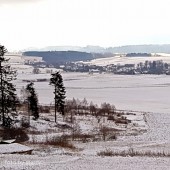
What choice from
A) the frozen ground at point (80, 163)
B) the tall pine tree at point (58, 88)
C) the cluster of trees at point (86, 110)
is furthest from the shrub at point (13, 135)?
the cluster of trees at point (86, 110)

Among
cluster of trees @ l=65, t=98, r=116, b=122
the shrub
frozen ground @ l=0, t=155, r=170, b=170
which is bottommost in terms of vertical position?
cluster of trees @ l=65, t=98, r=116, b=122

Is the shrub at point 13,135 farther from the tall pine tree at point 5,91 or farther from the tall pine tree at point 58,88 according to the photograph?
the tall pine tree at point 58,88

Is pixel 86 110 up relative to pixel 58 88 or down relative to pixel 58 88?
down

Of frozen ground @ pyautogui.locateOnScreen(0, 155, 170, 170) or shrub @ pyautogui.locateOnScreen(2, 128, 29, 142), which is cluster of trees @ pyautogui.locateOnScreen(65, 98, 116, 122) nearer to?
shrub @ pyautogui.locateOnScreen(2, 128, 29, 142)

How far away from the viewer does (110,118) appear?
8212 cm

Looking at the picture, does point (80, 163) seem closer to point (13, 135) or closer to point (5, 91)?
point (13, 135)

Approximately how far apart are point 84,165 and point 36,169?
8.15 feet

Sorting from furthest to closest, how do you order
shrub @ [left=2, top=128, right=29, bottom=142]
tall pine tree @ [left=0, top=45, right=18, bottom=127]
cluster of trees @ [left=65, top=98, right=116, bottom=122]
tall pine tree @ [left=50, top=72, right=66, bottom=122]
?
cluster of trees @ [left=65, top=98, right=116, bottom=122] → tall pine tree @ [left=50, top=72, right=66, bottom=122] → tall pine tree @ [left=0, top=45, right=18, bottom=127] → shrub @ [left=2, top=128, right=29, bottom=142]

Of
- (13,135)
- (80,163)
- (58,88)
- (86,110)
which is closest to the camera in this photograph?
(80,163)

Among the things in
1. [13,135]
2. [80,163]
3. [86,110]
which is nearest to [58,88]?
[86,110]

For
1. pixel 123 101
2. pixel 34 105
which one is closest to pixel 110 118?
pixel 34 105

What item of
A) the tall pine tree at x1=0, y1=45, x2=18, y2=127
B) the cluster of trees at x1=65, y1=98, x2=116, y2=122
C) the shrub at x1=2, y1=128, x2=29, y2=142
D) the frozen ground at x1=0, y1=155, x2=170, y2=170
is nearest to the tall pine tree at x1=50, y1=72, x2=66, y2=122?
the cluster of trees at x1=65, y1=98, x2=116, y2=122

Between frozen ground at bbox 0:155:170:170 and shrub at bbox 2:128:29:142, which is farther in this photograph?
shrub at bbox 2:128:29:142

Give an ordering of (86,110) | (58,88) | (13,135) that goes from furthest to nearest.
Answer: (86,110), (58,88), (13,135)
